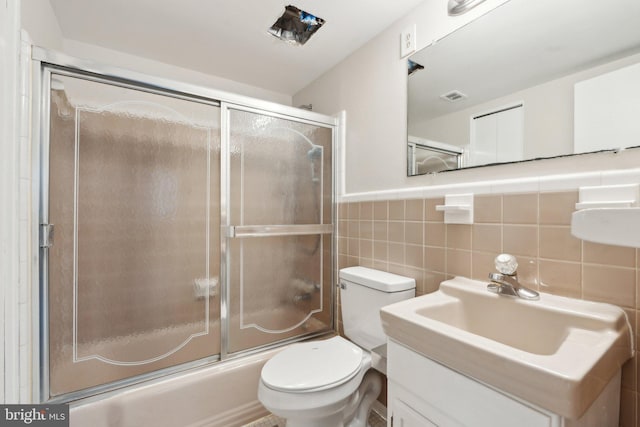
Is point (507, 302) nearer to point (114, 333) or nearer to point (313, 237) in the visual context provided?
point (313, 237)

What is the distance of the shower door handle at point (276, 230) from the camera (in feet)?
4.79

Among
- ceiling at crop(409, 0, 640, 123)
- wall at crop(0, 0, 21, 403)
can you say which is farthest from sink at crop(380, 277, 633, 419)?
wall at crop(0, 0, 21, 403)

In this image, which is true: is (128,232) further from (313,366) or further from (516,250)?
(516,250)

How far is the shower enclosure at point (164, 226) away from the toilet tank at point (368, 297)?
0.39 metres

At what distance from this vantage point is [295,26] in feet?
4.91

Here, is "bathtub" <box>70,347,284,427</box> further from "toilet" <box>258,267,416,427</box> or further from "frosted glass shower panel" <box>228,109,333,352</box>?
"toilet" <box>258,267,416,427</box>

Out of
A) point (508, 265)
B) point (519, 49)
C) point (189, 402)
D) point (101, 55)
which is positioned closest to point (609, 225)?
point (508, 265)

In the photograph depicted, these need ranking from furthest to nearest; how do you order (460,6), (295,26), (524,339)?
(295,26) → (460,6) → (524,339)

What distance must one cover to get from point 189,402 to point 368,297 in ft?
3.27

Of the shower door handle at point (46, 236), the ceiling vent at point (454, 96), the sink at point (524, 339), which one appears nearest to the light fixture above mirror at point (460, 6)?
the ceiling vent at point (454, 96)

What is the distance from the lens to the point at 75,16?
4.61ft

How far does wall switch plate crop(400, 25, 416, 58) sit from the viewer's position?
1331mm

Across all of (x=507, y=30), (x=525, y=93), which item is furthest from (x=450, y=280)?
(x=507, y=30)

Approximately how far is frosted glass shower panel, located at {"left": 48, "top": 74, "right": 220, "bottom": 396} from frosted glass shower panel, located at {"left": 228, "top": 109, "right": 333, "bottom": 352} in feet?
0.38
